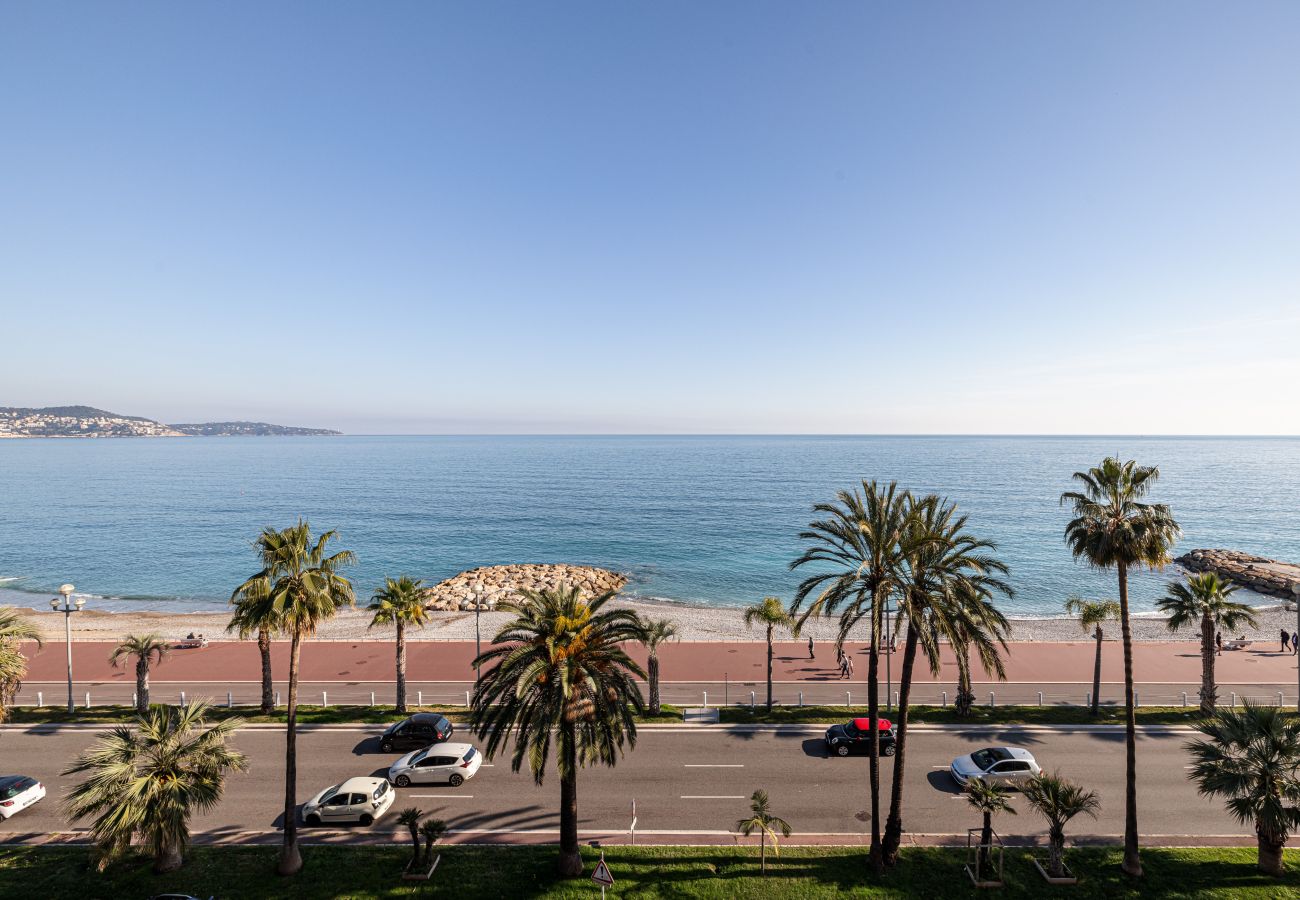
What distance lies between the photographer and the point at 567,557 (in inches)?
3334

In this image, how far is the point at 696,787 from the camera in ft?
78.5

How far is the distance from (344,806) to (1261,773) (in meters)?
30.2

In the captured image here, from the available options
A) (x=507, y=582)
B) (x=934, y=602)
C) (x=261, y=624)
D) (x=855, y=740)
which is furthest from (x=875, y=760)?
(x=507, y=582)

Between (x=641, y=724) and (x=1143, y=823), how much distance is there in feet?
66.6

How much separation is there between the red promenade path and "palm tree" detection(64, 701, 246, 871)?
1658 cm

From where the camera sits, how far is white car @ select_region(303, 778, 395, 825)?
2141cm

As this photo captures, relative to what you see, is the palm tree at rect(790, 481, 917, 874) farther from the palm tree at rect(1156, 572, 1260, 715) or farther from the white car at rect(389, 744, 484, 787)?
the palm tree at rect(1156, 572, 1260, 715)

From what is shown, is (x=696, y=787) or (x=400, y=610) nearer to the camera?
(x=696, y=787)

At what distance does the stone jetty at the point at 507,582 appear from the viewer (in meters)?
62.8

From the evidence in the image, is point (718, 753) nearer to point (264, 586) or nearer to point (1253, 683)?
point (264, 586)

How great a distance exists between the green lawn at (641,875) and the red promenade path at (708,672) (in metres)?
14.8

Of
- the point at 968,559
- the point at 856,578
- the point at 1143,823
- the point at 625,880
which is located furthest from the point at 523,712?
the point at 1143,823

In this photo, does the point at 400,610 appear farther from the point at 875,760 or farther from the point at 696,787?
the point at 875,760

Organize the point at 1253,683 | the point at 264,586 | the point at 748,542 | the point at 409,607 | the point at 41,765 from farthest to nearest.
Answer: the point at 748,542 < the point at 1253,683 < the point at 409,607 < the point at 41,765 < the point at 264,586
